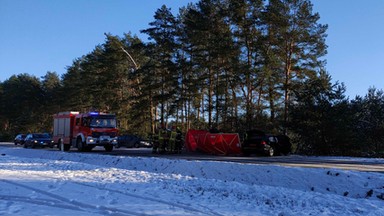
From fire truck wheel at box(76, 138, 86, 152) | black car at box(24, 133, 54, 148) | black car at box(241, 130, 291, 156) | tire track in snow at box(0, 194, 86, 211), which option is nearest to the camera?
tire track in snow at box(0, 194, 86, 211)

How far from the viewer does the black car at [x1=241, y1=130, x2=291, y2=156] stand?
1044 inches

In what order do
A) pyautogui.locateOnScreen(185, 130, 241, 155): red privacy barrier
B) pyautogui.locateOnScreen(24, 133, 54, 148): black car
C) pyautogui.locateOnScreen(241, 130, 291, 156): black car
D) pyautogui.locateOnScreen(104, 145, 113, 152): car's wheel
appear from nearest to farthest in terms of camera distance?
pyautogui.locateOnScreen(241, 130, 291, 156): black car, pyautogui.locateOnScreen(185, 130, 241, 155): red privacy barrier, pyautogui.locateOnScreen(104, 145, 113, 152): car's wheel, pyautogui.locateOnScreen(24, 133, 54, 148): black car

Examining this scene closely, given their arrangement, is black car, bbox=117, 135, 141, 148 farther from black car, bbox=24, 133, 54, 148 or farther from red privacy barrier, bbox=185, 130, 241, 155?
red privacy barrier, bbox=185, 130, 241, 155

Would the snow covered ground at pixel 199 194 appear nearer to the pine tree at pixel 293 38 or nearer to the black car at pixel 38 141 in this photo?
the pine tree at pixel 293 38

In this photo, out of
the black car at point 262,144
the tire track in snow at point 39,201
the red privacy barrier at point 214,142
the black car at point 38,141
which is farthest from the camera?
the black car at point 38,141

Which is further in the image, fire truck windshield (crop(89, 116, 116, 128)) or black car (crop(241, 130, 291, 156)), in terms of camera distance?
fire truck windshield (crop(89, 116, 116, 128))

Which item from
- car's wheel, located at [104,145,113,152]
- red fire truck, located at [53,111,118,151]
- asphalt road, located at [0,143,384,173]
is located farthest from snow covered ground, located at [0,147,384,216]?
car's wheel, located at [104,145,113,152]

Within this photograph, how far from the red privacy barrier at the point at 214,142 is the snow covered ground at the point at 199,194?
11165 mm

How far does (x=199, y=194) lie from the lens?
33.8ft

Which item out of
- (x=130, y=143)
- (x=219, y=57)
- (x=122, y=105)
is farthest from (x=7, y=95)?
(x=219, y=57)

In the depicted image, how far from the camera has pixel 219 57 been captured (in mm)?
39906

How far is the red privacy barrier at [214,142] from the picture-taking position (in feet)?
91.3

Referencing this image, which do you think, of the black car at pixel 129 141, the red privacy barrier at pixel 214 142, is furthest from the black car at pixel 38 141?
the red privacy barrier at pixel 214 142

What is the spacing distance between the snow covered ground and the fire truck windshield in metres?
15.0
